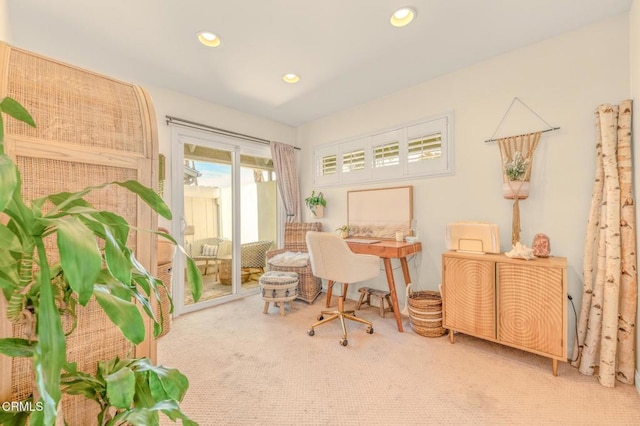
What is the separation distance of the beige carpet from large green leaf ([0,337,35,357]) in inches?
49.7

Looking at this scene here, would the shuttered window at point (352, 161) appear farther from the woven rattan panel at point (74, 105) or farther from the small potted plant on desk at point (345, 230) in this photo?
the woven rattan panel at point (74, 105)

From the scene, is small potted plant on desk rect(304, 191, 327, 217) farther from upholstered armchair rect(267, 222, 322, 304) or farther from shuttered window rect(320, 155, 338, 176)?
shuttered window rect(320, 155, 338, 176)

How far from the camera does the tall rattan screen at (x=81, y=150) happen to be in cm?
83

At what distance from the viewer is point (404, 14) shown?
1935 mm

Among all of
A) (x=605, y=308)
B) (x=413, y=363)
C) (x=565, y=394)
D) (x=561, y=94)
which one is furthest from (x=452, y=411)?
(x=561, y=94)

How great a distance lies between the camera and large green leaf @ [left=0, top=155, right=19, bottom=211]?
412 mm

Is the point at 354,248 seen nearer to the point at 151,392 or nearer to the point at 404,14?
the point at 404,14

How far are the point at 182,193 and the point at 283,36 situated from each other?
6.61ft

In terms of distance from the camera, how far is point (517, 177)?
2219 millimetres

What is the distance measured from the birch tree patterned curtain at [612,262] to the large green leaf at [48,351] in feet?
8.93

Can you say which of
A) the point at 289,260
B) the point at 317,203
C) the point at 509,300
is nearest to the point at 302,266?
the point at 289,260

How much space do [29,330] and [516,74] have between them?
333 centimetres

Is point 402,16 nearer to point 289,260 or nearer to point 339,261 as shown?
point 339,261

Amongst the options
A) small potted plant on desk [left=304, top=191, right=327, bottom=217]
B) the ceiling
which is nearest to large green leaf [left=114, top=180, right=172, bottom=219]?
the ceiling
